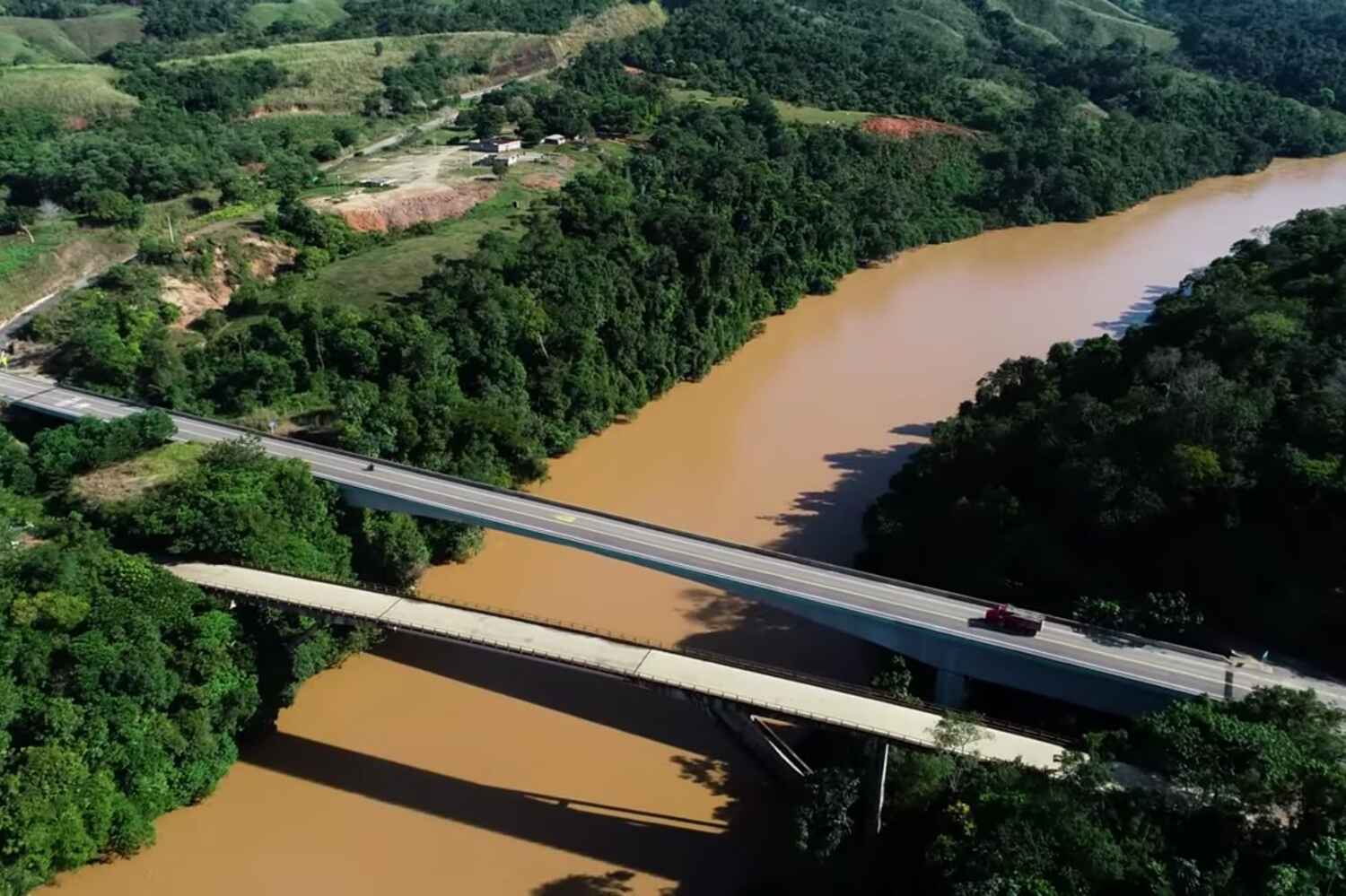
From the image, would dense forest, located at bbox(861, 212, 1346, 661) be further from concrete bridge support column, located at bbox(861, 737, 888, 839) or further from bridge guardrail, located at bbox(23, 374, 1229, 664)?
concrete bridge support column, located at bbox(861, 737, 888, 839)

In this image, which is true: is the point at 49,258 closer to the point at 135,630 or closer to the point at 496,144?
the point at 496,144

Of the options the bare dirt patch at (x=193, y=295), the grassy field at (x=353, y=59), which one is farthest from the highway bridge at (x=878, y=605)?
the grassy field at (x=353, y=59)

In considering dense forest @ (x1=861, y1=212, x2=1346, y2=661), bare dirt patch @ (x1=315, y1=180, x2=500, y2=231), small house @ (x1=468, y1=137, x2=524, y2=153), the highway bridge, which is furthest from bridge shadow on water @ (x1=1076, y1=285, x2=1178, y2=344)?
small house @ (x1=468, y1=137, x2=524, y2=153)

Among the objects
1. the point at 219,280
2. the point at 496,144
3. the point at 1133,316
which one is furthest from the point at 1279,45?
the point at 219,280

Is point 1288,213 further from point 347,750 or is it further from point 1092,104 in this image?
point 347,750

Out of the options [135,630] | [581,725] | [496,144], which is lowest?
[581,725]

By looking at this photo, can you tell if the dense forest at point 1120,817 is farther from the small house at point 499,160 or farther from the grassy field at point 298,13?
the grassy field at point 298,13
